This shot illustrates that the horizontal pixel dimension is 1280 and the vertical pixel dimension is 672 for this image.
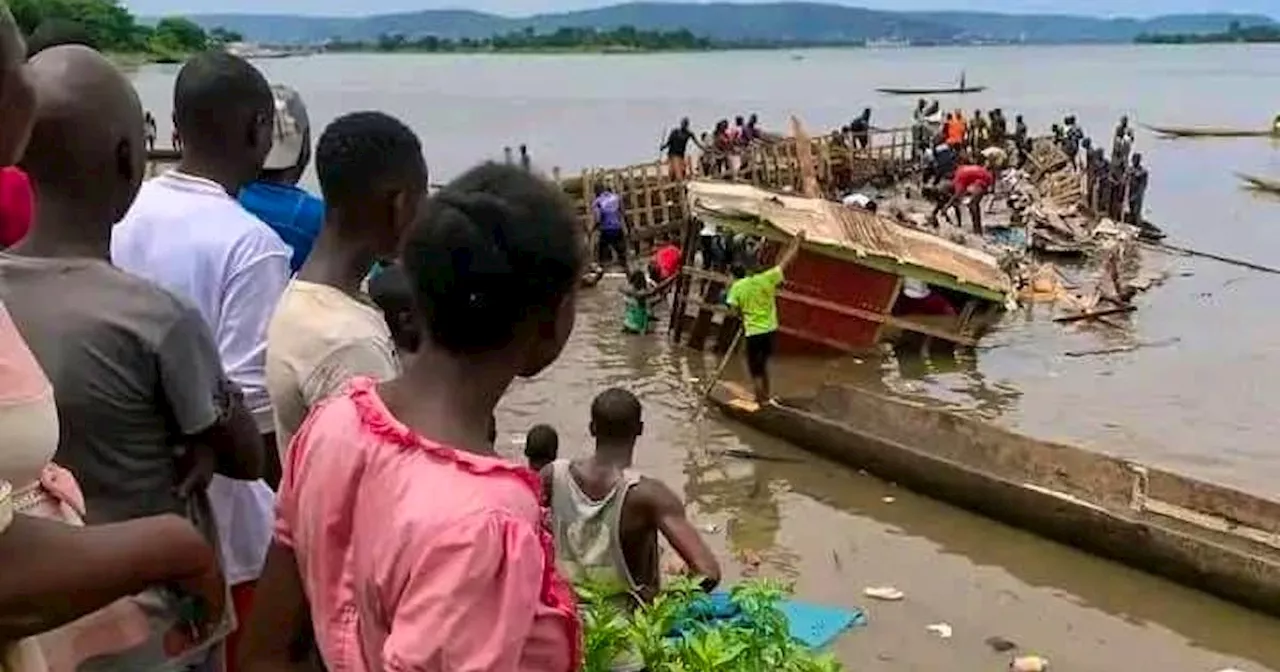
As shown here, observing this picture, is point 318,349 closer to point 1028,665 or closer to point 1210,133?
point 1028,665

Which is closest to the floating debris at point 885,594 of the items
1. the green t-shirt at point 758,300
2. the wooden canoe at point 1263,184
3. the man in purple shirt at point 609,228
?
the green t-shirt at point 758,300

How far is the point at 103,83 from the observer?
2588mm

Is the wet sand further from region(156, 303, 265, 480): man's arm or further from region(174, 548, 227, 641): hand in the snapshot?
region(174, 548, 227, 641): hand

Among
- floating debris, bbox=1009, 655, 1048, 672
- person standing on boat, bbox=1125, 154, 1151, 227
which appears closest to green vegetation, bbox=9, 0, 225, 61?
person standing on boat, bbox=1125, 154, 1151, 227

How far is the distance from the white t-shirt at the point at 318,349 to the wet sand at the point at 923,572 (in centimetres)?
476

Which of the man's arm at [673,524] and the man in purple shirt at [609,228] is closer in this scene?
the man's arm at [673,524]

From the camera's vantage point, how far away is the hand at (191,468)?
102 inches

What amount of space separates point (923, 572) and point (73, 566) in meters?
7.53

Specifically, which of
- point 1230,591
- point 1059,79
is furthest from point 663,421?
point 1059,79

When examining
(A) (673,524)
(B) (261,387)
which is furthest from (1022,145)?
(B) (261,387)

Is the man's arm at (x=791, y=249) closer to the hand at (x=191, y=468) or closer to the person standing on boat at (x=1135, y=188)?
the hand at (x=191, y=468)

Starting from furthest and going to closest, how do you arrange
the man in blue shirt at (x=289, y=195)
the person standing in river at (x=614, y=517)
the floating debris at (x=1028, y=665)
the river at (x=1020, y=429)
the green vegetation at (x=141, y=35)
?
1. the green vegetation at (x=141, y=35)
2. the river at (x=1020, y=429)
3. the floating debris at (x=1028, y=665)
4. the person standing in river at (x=614, y=517)
5. the man in blue shirt at (x=289, y=195)

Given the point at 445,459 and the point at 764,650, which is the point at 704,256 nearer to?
the point at 764,650

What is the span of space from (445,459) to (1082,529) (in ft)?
24.1
